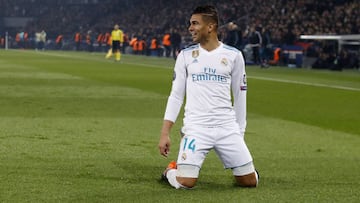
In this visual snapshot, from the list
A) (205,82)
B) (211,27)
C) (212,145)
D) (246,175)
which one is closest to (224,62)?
(205,82)

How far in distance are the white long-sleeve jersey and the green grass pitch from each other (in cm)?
67

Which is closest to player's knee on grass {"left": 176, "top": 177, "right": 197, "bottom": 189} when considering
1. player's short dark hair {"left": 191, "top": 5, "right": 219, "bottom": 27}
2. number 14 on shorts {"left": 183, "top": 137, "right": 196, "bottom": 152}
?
number 14 on shorts {"left": 183, "top": 137, "right": 196, "bottom": 152}

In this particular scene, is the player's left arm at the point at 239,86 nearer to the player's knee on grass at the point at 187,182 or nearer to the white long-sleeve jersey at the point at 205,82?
the white long-sleeve jersey at the point at 205,82

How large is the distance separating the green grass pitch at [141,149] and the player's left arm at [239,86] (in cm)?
66

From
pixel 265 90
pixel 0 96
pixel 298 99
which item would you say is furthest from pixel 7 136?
pixel 265 90

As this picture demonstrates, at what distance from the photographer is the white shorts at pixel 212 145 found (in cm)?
825

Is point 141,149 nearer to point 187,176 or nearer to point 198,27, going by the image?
point 187,176

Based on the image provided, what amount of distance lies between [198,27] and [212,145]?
3.64 feet

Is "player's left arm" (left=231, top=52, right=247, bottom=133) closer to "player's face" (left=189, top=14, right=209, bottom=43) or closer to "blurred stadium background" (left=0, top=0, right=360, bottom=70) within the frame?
"player's face" (left=189, top=14, right=209, bottom=43)

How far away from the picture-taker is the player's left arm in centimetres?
838

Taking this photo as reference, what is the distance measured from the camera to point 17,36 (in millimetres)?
95875

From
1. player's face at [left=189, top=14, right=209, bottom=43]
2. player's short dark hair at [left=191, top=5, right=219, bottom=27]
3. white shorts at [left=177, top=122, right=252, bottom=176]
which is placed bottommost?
white shorts at [left=177, top=122, right=252, bottom=176]

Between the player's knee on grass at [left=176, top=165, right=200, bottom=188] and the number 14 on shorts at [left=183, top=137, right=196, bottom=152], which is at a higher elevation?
the number 14 on shorts at [left=183, top=137, right=196, bottom=152]

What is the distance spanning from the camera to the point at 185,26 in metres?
69.2
